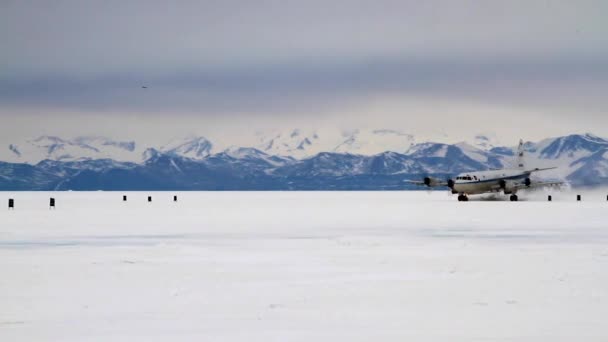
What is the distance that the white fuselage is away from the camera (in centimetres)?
9744

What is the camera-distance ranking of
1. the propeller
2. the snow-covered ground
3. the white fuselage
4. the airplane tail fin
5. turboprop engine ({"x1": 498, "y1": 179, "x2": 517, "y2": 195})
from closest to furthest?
the snow-covered ground
the white fuselage
the propeller
turboprop engine ({"x1": 498, "y1": 179, "x2": 517, "y2": 195})
the airplane tail fin

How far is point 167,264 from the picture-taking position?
22.8 m

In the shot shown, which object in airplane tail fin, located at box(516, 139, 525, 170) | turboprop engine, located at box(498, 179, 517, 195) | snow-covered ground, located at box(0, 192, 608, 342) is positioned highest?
airplane tail fin, located at box(516, 139, 525, 170)

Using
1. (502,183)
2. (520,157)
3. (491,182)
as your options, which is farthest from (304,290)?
(520,157)

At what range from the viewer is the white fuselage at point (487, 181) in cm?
9744

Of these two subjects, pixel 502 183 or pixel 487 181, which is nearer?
pixel 487 181

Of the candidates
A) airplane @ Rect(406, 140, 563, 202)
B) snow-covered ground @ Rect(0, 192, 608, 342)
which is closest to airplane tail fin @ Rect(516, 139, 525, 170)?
airplane @ Rect(406, 140, 563, 202)

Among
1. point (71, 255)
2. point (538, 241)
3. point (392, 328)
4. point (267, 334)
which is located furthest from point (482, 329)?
point (538, 241)

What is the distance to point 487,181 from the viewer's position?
9850cm

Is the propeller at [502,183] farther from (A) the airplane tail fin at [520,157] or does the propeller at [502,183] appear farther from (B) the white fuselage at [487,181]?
(A) the airplane tail fin at [520,157]

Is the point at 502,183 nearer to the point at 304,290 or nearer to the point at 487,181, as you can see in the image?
the point at 487,181

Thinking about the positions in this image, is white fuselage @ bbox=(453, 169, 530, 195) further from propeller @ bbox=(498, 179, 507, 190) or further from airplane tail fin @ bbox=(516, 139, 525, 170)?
airplane tail fin @ bbox=(516, 139, 525, 170)

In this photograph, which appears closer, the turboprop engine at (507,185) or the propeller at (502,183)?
the propeller at (502,183)

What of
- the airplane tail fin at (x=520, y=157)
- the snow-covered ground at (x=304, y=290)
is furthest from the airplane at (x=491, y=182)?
the snow-covered ground at (x=304, y=290)
